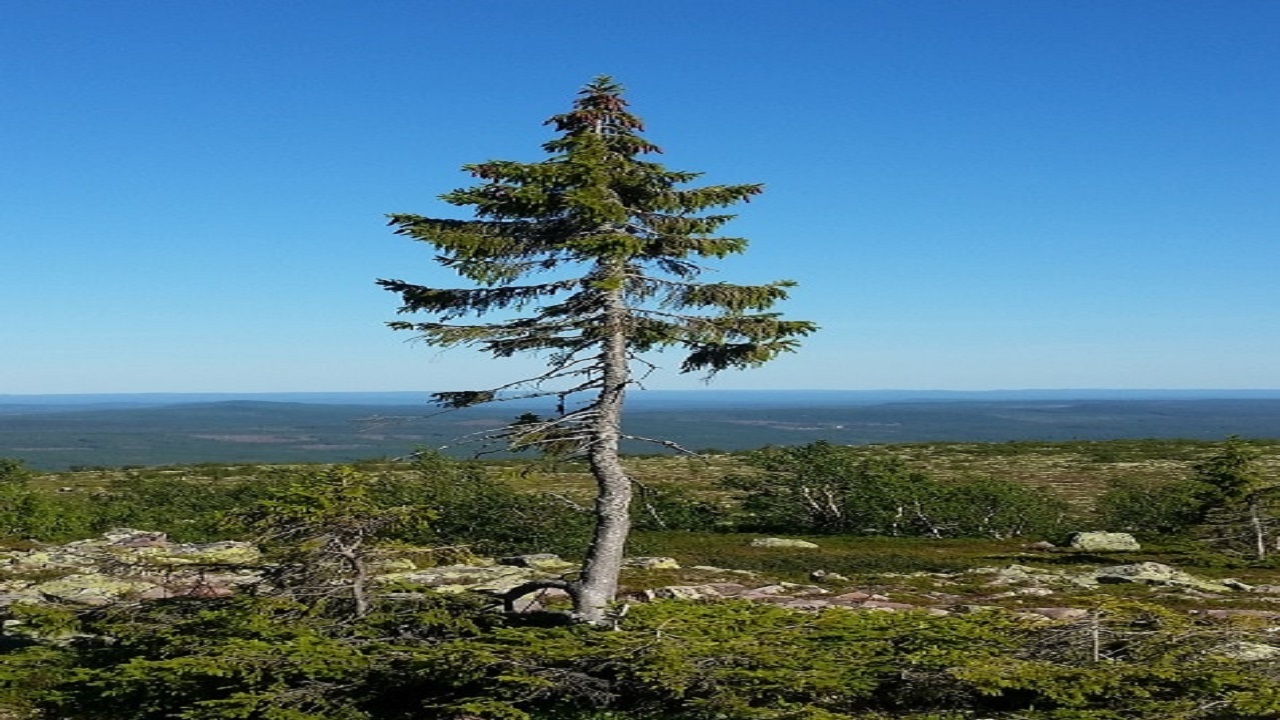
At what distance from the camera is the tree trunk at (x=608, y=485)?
15180 millimetres

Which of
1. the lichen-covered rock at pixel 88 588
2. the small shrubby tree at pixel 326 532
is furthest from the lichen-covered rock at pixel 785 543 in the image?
the small shrubby tree at pixel 326 532

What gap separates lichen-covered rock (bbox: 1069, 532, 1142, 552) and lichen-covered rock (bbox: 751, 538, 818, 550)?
33.1 feet

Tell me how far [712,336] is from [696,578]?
13.8 metres

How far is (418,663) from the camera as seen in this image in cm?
1196

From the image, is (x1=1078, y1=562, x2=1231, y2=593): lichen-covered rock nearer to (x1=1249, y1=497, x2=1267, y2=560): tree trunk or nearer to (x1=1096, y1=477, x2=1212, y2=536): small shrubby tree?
(x1=1249, y1=497, x2=1267, y2=560): tree trunk

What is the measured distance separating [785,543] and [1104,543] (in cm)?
1215

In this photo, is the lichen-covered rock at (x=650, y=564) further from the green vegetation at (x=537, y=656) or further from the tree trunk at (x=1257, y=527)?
the tree trunk at (x=1257, y=527)

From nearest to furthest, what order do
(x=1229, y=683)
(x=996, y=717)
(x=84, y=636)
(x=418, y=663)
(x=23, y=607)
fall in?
(x=1229, y=683)
(x=996, y=717)
(x=418, y=663)
(x=23, y=607)
(x=84, y=636)

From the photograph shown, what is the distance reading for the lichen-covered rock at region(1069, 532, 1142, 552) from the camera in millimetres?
36344

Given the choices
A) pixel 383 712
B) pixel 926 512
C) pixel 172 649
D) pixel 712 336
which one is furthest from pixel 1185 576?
pixel 172 649

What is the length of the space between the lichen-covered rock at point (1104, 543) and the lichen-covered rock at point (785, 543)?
10094 millimetres

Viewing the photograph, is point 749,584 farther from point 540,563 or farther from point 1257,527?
point 1257,527

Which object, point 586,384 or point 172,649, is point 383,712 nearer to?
point 172,649

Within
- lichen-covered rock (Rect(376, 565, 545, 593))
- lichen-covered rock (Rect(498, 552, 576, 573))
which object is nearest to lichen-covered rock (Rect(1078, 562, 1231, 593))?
lichen-covered rock (Rect(498, 552, 576, 573))
